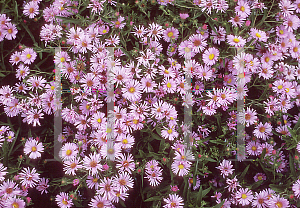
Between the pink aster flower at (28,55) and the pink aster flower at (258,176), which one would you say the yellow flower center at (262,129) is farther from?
the pink aster flower at (28,55)

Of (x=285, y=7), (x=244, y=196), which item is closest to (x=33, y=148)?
(x=244, y=196)

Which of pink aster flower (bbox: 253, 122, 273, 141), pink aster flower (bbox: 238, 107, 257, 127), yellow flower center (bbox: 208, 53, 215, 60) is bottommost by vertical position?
pink aster flower (bbox: 253, 122, 273, 141)

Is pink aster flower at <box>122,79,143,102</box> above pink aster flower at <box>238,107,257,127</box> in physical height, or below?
above

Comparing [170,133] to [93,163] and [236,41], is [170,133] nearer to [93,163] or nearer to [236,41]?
[93,163]

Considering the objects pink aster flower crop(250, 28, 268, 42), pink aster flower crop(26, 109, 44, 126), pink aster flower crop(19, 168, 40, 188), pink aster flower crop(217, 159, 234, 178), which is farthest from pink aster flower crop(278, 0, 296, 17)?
pink aster flower crop(19, 168, 40, 188)

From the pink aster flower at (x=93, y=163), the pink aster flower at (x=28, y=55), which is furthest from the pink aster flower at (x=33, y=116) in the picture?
the pink aster flower at (x=93, y=163)

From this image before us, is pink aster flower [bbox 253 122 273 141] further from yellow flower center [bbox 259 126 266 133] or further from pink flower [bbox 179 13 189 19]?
pink flower [bbox 179 13 189 19]
